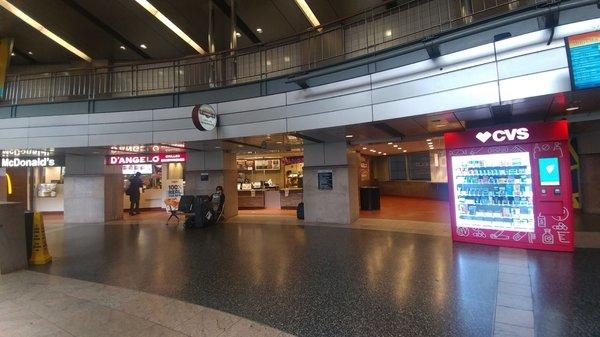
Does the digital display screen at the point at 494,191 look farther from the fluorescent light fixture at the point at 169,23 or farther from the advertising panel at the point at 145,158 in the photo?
the fluorescent light fixture at the point at 169,23

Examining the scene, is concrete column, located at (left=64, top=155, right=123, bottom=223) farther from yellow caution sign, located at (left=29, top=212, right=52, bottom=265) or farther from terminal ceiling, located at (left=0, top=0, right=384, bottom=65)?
yellow caution sign, located at (left=29, top=212, right=52, bottom=265)

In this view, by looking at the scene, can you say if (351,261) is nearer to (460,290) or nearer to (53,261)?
(460,290)

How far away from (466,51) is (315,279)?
500 cm

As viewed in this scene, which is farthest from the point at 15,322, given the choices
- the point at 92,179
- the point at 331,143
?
the point at 92,179

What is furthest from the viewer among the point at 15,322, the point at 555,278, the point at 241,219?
the point at 241,219

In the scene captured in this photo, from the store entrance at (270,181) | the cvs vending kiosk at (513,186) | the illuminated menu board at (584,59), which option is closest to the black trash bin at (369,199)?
the store entrance at (270,181)

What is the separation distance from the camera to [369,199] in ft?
44.6

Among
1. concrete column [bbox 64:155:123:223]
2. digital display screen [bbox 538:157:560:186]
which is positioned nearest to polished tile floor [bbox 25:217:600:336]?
digital display screen [bbox 538:157:560:186]

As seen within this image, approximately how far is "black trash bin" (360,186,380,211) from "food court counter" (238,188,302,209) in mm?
3384

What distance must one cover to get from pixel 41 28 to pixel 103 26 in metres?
2.22

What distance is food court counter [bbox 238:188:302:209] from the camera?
48.8 feet

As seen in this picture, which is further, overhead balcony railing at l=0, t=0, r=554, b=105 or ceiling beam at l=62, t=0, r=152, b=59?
ceiling beam at l=62, t=0, r=152, b=59

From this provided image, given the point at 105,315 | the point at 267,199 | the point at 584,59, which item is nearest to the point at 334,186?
the point at 267,199

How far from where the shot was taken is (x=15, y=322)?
3.46 m
